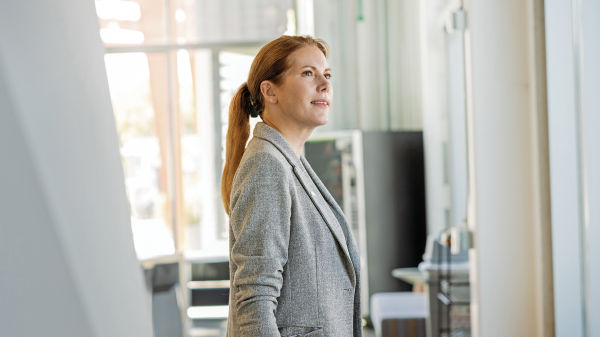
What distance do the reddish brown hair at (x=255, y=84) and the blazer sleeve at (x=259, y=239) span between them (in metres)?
0.25

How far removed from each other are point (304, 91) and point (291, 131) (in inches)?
3.9

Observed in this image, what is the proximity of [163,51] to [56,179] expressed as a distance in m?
5.10

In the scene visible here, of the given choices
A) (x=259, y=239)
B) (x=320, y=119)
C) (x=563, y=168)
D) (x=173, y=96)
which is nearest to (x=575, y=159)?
(x=563, y=168)

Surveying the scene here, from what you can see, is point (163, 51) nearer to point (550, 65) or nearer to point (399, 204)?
point (399, 204)

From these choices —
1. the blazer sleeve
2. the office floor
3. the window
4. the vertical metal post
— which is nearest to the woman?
the blazer sleeve

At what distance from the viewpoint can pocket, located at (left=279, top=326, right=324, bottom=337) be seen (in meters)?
1.05

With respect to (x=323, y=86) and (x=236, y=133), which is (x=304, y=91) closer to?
(x=323, y=86)

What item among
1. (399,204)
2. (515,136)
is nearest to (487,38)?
(515,136)

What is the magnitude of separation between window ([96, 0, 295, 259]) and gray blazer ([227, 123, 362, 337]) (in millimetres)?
4546

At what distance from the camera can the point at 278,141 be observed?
3.82 ft

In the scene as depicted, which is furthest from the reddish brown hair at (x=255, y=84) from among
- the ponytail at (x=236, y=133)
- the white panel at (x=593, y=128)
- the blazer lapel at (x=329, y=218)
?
the white panel at (x=593, y=128)

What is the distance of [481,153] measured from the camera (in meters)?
2.08

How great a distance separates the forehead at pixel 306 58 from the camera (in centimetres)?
121

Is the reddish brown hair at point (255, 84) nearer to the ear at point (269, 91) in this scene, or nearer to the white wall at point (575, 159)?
the ear at point (269, 91)
